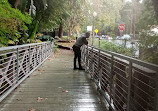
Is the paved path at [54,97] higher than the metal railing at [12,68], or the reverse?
the metal railing at [12,68]

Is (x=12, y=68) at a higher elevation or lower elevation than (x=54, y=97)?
higher

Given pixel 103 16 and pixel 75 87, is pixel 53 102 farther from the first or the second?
pixel 103 16

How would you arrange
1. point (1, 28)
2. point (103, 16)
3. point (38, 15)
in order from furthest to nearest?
point (103, 16)
point (38, 15)
point (1, 28)

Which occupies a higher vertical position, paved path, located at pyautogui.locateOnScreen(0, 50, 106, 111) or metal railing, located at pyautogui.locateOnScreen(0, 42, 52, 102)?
metal railing, located at pyautogui.locateOnScreen(0, 42, 52, 102)

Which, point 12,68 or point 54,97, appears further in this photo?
point 12,68

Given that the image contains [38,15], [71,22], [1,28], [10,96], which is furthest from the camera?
[71,22]

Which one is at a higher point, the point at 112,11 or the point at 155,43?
the point at 112,11

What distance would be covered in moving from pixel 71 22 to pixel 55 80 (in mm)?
20433

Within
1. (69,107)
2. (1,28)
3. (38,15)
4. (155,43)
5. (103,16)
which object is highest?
(103,16)

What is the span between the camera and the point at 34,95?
469cm

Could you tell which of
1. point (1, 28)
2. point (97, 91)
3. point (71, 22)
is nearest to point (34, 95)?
point (97, 91)

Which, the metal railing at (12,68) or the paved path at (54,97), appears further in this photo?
the metal railing at (12,68)

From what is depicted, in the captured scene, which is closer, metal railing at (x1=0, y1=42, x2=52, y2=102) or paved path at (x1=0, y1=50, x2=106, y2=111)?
paved path at (x1=0, y1=50, x2=106, y2=111)

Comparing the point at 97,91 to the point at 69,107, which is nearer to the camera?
the point at 69,107
